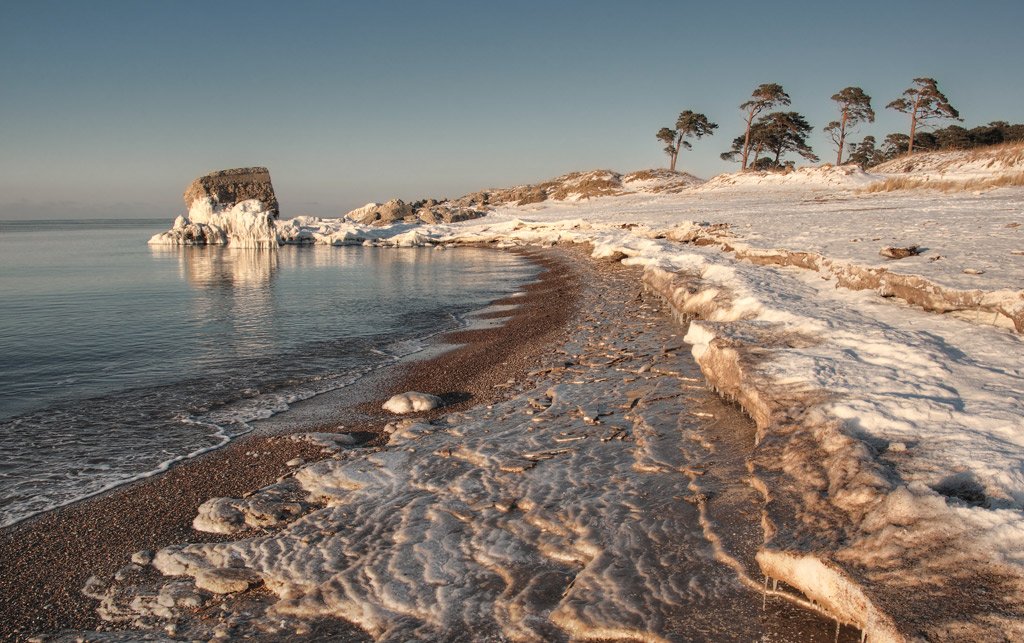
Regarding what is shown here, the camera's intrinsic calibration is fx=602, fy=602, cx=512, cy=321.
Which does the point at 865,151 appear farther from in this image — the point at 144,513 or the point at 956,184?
the point at 144,513

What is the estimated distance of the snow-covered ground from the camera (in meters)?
2.54

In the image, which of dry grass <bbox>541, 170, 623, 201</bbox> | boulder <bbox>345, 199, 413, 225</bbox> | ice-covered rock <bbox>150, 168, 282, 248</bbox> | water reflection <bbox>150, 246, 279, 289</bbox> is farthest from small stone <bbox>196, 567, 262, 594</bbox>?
boulder <bbox>345, 199, 413, 225</bbox>

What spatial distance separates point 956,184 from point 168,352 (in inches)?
1070

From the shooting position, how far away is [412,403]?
707 cm

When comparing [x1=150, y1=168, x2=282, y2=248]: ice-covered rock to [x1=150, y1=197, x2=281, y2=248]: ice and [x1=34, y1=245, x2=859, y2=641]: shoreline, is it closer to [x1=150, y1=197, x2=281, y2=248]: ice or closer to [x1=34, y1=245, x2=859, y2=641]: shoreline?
[x1=150, y1=197, x2=281, y2=248]: ice

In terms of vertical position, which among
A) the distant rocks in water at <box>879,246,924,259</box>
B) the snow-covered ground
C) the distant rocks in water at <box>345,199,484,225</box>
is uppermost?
the distant rocks in water at <box>345,199,484,225</box>

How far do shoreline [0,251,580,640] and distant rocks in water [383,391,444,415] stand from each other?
0.14 meters

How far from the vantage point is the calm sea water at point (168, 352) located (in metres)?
6.02

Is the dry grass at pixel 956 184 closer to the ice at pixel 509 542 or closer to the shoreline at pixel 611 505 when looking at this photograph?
the shoreline at pixel 611 505

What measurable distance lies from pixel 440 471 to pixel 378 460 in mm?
681

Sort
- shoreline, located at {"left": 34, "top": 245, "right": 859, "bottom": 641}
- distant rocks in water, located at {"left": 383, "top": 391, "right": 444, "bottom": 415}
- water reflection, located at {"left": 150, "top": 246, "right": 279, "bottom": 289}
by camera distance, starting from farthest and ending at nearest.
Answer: water reflection, located at {"left": 150, "top": 246, "right": 279, "bottom": 289} < distant rocks in water, located at {"left": 383, "top": 391, "right": 444, "bottom": 415} < shoreline, located at {"left": 34, "top": 245, "right": 859, "bottom": 641}

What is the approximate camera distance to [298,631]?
3029 mm

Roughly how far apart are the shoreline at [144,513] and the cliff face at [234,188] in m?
42.3

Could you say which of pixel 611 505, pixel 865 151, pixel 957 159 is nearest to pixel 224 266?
pixel 611 505
